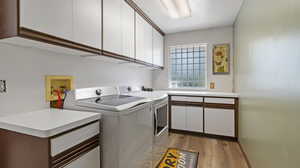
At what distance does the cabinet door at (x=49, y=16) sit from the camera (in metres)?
0.91

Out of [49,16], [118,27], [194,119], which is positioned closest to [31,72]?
[49,16]

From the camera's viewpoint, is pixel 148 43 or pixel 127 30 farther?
pixel 148 43

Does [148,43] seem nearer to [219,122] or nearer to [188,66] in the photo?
[188,66]

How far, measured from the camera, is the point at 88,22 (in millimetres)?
1365

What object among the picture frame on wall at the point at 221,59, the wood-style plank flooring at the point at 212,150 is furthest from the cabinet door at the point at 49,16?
the picture frame on wall at the point at 221,59

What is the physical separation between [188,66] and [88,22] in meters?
2.64

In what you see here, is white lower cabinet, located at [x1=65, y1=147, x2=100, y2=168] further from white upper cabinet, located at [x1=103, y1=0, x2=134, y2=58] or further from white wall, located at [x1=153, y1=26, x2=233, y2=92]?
white wall, located at [x1=153, y1=26, x2=233, y2=92]

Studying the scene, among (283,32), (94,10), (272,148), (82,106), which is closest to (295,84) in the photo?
(283,32)

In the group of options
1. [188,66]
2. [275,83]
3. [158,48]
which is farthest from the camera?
[188,66]

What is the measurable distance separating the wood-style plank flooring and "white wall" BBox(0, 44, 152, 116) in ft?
6.02

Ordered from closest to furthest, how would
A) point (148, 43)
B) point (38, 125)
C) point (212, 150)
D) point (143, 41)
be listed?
1. point (38, 125)
2. point (212, 150)
3. point (143, 41)
4. point (148, 43)

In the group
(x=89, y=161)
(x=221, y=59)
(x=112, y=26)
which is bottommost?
(x=89, y=161)

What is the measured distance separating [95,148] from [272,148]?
4.78ft

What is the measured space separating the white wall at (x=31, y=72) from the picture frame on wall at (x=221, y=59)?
100 inches
